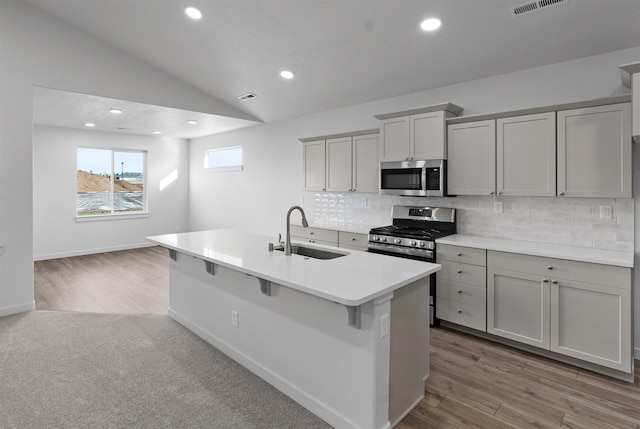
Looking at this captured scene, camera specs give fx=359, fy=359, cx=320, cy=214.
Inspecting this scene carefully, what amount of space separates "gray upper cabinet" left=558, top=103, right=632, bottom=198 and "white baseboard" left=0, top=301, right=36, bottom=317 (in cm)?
542

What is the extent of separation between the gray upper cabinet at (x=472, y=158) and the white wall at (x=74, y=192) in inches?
264

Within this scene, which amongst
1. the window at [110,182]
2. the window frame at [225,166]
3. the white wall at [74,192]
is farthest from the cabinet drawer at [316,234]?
the window at [110,182]

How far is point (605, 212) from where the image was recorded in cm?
303

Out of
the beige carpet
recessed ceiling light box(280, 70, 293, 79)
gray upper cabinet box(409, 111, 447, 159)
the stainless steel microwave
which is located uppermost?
recessed ceiling light box(280, 70, 293, 79)

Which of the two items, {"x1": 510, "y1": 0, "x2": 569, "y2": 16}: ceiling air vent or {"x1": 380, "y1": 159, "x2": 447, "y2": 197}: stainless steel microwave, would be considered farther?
{"x1": 380, "y1": 159, "x2": 447, "y2": 197}: stainless steel microwave

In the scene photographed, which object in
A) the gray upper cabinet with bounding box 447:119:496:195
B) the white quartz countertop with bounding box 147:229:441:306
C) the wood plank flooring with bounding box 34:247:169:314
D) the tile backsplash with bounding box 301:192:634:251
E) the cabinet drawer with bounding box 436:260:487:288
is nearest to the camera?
the white quartz countertop with bounding box 147:229:441:306

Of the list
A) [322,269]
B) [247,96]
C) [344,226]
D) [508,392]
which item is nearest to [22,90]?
[247,96]

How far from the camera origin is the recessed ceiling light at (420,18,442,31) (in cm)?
300

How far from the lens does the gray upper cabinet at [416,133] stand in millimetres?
3619

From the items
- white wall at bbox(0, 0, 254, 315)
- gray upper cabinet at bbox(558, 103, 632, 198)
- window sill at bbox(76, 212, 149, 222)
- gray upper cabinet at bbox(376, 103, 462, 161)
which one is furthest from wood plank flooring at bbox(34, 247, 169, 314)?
gray upper cabinet at bbox(558, 103, 632, 198)

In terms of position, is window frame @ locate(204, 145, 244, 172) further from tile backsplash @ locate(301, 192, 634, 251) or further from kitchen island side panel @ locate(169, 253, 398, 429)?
kitchen island side panel @ locate(169, 253, 398, 429)

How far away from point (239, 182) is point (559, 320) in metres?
5.64

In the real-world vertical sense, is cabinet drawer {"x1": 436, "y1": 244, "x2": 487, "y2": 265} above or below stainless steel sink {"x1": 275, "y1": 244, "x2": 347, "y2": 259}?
below

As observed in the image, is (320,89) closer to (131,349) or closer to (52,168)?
(131,349)
